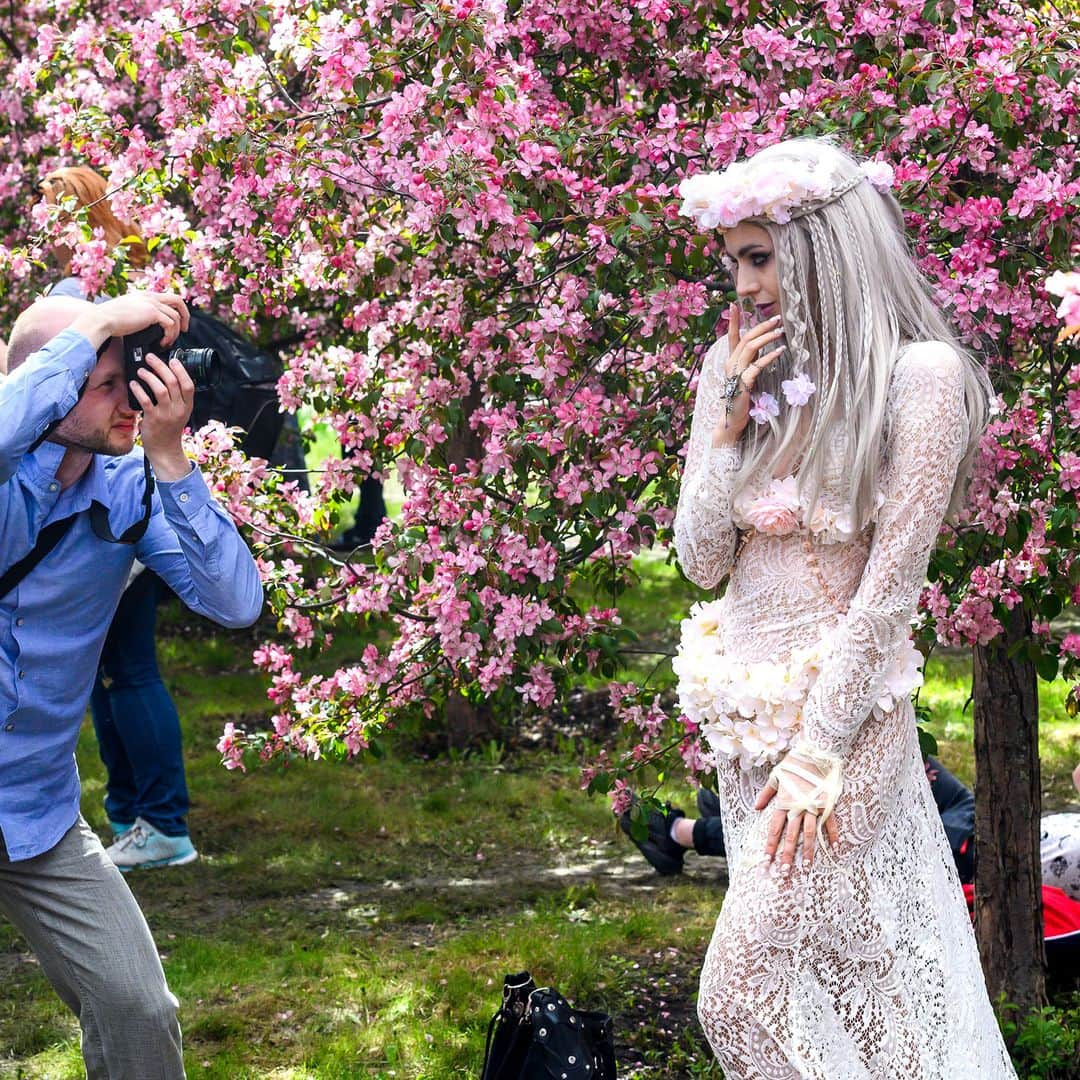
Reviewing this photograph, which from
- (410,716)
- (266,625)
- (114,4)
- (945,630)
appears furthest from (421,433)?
(266,625)

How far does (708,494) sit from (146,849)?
152 inches

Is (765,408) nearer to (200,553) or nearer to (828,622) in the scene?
(828,622)

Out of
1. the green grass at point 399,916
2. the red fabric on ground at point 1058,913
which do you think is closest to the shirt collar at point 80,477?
the green grass at point 399,916

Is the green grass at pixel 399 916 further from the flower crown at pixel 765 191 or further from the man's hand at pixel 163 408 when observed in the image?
the man's hand at pixel 163 408

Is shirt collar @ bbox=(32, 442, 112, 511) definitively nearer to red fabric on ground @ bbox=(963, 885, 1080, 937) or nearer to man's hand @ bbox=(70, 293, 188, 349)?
man's hand @ bbox=(70, 293, 188, 349)

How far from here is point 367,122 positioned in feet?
13.8

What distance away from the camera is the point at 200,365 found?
321cm

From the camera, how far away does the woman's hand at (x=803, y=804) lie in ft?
9.66

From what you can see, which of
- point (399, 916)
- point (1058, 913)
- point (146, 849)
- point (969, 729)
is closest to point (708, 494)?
point (1058, 913)

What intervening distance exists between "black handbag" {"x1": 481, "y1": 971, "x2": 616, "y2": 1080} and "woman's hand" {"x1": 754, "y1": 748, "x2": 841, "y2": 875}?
0.88 m

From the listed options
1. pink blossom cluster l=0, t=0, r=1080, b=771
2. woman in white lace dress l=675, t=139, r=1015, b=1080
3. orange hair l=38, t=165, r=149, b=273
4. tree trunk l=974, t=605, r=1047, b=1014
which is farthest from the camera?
orange hair l=38, t=165, r=149, b=273

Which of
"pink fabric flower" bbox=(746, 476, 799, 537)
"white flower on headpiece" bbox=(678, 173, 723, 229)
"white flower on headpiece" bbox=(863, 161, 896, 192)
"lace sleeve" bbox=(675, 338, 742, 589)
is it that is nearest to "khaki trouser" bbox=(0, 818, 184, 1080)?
"lace sleeve" bbox=(675, 338, 742, 589)

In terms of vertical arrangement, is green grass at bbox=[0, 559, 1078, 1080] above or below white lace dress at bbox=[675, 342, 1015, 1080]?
below

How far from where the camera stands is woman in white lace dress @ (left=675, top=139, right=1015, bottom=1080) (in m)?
2.97
